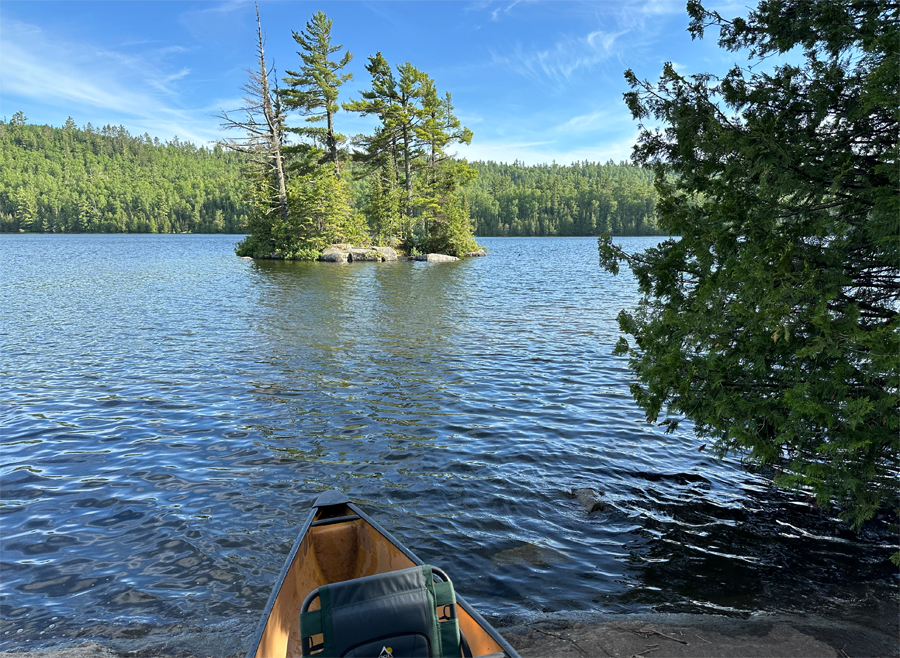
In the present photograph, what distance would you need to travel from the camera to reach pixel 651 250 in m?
6.69

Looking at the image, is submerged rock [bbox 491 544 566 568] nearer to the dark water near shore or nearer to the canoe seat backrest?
the dark water near shore

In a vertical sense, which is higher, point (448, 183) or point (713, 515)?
point (448, 183)

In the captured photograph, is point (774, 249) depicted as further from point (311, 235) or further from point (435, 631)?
point (311, 235)

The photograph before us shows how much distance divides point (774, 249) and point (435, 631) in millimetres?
4242

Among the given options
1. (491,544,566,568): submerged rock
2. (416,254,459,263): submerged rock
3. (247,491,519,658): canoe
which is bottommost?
(491,544,566,568): submerged rock

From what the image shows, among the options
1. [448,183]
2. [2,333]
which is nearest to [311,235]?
[448,183]

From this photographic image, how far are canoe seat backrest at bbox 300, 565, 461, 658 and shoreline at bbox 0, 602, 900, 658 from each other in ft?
4.36

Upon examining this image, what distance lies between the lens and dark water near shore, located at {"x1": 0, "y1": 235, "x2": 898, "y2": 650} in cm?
562

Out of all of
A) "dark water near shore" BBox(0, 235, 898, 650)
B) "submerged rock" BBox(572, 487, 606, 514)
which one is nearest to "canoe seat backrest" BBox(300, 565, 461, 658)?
"dark water near shore" BBox(0, 235, 898, 650)

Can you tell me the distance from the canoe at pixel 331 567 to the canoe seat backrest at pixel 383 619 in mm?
210

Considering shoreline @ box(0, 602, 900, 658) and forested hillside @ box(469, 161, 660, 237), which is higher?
forested hillside @ box(469, 161, 660, 237)

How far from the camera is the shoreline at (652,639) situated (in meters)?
4.39

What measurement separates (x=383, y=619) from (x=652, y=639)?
2527 millimetres

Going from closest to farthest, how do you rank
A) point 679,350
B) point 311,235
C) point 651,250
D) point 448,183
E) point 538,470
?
point 679,350 < point 651,250 < point 538,470 < point 311,235 < point 448,183
